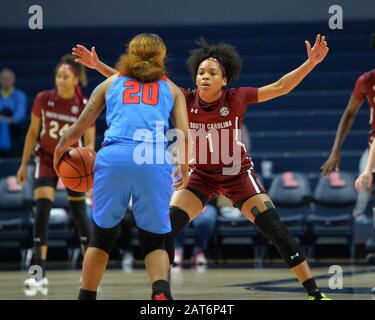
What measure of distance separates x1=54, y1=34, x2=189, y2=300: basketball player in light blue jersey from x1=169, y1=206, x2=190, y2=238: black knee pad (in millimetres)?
973

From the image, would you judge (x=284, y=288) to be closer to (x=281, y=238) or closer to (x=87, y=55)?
(x=281, y=238)

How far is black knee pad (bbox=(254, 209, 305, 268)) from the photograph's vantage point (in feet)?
20.8

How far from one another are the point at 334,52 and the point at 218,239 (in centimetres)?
432

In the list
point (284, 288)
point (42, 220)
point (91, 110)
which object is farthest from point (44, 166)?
point (91, 110)

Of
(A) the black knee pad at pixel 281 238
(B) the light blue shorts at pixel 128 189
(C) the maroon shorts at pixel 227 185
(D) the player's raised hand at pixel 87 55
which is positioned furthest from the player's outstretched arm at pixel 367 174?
(D) the player's raised hand at pixel 87 55

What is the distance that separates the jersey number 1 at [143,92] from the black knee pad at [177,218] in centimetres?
130

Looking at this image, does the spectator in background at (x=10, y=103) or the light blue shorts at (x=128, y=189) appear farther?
the spectator in background at (x=10, y=103)

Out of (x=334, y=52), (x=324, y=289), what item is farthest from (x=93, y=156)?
(x=334, y=52)

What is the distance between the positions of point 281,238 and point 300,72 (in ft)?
3.70

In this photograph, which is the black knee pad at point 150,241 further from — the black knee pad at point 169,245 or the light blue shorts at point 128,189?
the black knee pad at point 169,245

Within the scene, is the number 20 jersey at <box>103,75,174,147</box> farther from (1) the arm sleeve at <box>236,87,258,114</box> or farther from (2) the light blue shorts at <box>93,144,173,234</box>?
(1) the arm sleeve at <box>236,87,258,114</box>

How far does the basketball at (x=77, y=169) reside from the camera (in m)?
5.74

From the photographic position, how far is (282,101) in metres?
14.3

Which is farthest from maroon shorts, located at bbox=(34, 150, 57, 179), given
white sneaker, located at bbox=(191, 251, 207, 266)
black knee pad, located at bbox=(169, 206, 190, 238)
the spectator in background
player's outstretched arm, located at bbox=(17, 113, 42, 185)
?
the spectator in background
